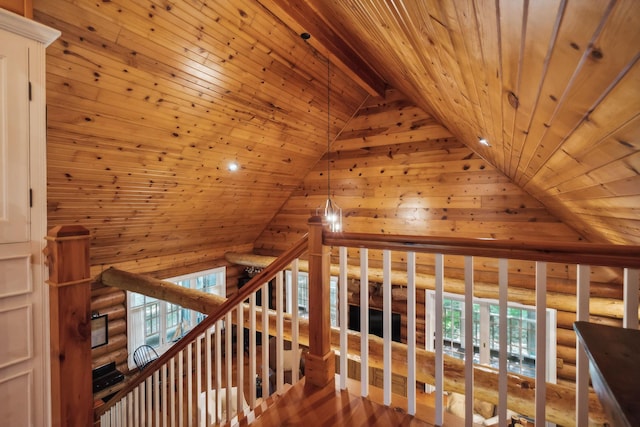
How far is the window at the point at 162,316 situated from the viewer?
565cm

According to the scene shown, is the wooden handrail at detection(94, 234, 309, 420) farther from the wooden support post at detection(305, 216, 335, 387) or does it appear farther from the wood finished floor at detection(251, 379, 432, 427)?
the wood finished floor at detection(251, 379, 432, 427)

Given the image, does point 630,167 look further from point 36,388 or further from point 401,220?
point 401,220

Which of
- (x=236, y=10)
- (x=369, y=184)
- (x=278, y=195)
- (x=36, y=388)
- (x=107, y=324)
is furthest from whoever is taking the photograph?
(x=278, y=195)

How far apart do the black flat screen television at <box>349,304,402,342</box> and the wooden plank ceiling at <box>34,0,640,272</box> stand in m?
2.71

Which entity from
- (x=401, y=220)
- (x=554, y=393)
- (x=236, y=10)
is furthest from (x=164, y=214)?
(x=554, y=393)

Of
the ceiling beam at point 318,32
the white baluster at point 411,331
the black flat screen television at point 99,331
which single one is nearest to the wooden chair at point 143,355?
the black flat screen television at point 99,331

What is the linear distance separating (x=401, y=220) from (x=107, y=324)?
530cm

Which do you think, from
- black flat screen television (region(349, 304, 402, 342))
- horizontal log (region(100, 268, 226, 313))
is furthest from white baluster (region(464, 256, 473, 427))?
black flat screen television (region(349, 304, 402, 342))

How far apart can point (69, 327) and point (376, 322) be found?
16.5ft

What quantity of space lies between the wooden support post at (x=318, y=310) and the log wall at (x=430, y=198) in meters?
3.19

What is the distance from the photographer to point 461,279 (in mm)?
4773

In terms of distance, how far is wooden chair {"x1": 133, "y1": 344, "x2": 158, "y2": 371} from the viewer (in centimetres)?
545

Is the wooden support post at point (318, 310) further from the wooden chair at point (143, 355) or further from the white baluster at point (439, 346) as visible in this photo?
the wooden chair at point (143, 355)

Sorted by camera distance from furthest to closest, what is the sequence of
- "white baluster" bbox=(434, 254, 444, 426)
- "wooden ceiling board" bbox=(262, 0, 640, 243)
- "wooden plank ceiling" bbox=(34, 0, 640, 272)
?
"white baluster" bbox=(434, 254, 444, 426) < "wooden plank ceiling" bbox=(34, 0, 640, 272) < "wooden ceiling board" bbox=(262, 0, 640, 243)
